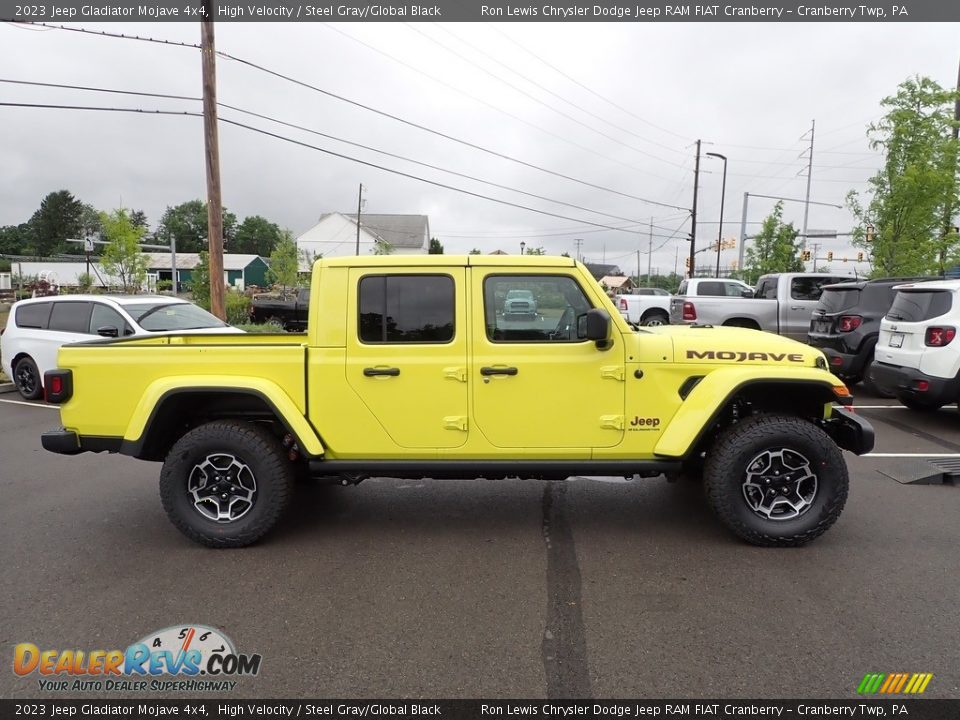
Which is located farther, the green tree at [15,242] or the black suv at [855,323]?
the green tree at [15,242]

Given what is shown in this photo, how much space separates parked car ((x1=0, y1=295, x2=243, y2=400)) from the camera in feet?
28.7

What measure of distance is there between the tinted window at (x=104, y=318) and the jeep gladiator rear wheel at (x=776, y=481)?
831cm

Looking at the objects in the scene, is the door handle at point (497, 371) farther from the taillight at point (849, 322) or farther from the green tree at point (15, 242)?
the green tree at point (15, 242)

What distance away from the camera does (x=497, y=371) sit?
12.5ft

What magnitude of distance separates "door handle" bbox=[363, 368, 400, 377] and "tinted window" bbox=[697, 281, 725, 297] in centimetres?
1465

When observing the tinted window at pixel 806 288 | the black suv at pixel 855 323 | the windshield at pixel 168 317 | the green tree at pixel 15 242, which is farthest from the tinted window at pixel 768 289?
the green tree at pixel 15 242

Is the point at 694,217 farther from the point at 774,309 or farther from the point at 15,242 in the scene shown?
the point at 15,242

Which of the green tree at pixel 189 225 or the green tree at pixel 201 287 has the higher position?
the green tree at pixel 189 225

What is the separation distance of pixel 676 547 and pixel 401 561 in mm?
1787

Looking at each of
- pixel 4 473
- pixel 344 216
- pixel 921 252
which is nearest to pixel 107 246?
pixel 4 473

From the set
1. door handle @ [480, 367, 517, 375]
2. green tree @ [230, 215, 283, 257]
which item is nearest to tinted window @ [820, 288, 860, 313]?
door handle @ [480, 367, 517, 375]

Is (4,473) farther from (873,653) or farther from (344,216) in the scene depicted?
(344,216)

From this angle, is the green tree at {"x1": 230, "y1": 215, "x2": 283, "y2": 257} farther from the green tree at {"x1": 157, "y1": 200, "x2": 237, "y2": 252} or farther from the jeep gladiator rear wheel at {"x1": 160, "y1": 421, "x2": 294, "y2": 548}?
the jeep gladiator rear wheel at {"x1": 160, "y1": 421, "x2": 294, "y2": 548}

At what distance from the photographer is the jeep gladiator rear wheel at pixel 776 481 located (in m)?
3.79
